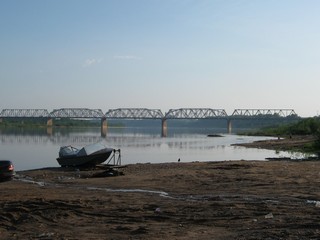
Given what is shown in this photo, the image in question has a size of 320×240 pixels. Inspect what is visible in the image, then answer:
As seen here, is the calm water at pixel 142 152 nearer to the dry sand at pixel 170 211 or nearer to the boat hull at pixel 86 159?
the boat hull at pixel 86 159

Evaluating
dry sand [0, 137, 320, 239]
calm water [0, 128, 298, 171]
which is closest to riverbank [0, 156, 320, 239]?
dry sand [0, 137, 320, 239]

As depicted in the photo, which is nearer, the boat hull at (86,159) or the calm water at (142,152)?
the boat hull at (86,159)

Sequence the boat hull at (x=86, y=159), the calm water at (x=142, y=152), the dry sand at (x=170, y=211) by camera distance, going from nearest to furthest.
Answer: the dry sand at (x=170, y=211)
the boat hull at (x=86, y=159)
the calm water at (x=142, y=152)

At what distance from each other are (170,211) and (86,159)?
1948 centimetres

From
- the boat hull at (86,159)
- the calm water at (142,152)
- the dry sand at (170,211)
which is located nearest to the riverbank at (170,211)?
the dry sand at (170,211)

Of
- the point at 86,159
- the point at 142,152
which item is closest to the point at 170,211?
the point at 86,159

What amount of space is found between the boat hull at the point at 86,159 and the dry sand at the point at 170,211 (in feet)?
35.2

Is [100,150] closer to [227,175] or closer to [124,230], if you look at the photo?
[227,175]

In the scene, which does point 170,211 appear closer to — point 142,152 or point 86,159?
point 86,159

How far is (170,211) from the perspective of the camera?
13375 millimetres

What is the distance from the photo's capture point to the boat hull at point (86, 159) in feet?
106

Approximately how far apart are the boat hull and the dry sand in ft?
35.2

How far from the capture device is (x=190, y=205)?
47.5ft

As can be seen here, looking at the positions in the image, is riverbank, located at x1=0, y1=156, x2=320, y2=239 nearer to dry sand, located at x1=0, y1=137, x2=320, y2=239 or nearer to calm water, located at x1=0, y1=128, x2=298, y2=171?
dry sand, located at x1=0, y1=137, x2=320, y2=239
